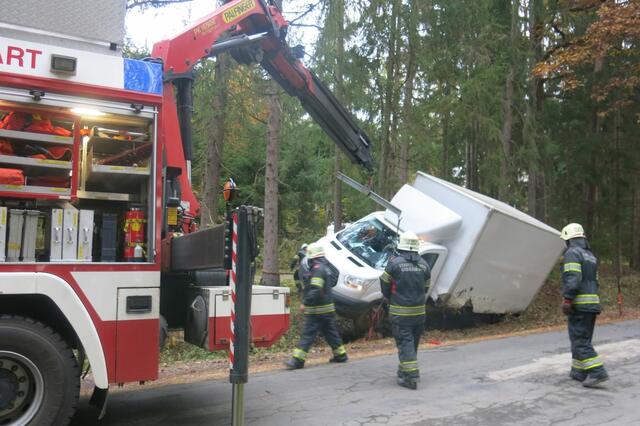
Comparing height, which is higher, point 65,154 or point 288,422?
point 65,154

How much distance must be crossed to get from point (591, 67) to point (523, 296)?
11496mm

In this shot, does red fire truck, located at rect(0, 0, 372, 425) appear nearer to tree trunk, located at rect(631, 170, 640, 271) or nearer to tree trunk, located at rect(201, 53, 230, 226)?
tree trunk, located at rect(201, 53, 230, 226)

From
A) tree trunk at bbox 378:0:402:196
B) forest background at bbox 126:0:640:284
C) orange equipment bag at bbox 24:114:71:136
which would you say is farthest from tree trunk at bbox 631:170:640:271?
orange equipment bag at bbox 24:114:71:136

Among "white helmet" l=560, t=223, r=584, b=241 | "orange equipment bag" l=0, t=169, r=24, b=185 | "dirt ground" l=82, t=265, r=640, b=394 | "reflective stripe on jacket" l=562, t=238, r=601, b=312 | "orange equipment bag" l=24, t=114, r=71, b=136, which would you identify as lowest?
"dirt ground" l=82, t=265, r=640, b=394

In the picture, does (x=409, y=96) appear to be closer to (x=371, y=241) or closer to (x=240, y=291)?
(x=371, y=241)

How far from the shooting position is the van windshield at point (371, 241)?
431 inches

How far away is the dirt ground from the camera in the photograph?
7.79 metres

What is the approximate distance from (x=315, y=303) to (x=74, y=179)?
13.9 feet

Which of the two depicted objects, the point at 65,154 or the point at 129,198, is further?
the point at 129,198

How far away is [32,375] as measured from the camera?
4.10 metres

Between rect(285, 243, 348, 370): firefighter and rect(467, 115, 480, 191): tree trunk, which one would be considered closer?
rect(285, 243, 348, 370): firefighter

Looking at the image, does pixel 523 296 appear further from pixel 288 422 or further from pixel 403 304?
pixel 288 422

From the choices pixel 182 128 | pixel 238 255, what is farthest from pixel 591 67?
pixel 238 255

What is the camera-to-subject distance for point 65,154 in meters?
4.32
